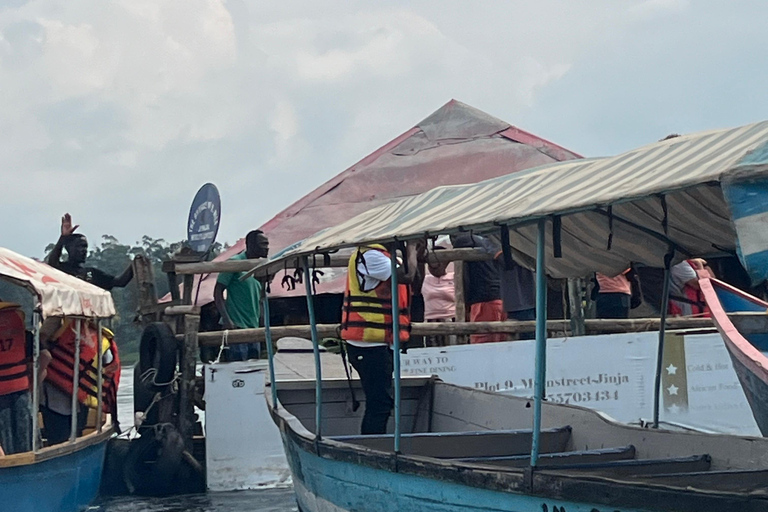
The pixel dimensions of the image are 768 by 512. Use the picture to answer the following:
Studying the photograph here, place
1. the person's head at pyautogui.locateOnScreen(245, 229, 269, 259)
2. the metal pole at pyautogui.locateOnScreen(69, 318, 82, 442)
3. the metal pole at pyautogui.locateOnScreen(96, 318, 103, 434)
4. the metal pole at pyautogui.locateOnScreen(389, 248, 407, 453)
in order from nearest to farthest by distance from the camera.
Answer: the metal pole at pyautogui.locateOnScreen(389, 248, 407, 453) → the metal pole at pyautogui.locateOnScreen(69, 318, 82, 442) → the metal pole at pyautogui.locateOnScreen(96, 318, 103, 434) → the person's head at pyautogui.locateOnScreen(245, 229, 269, 259)

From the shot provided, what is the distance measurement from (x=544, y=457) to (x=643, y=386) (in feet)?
11.1

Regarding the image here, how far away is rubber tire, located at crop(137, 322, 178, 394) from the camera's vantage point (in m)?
10.1

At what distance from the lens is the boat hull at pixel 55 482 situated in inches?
273

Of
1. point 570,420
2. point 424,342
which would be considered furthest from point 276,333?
point 570,420

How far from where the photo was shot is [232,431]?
9.85 m

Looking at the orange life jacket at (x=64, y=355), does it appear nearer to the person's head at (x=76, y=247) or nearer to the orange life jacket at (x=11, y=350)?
the orange life jacket at (x=11, y=350)

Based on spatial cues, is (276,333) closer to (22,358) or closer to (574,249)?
(22,358)

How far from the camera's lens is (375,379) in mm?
7227

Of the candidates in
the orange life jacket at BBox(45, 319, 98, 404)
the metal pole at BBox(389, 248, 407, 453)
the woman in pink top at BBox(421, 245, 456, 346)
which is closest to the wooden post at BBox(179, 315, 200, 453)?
the orange life jacket at BBox(45, 319, 98, 404)

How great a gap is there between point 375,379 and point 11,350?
2.56m

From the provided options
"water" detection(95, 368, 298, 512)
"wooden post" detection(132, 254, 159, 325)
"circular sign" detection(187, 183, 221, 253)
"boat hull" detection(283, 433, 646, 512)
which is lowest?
"water" detection(95, 368, 298, 512)

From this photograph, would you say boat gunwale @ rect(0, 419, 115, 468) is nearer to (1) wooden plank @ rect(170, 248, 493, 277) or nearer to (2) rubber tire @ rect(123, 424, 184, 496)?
(2) rubber tire @ rect(123, 424, 184, 496)

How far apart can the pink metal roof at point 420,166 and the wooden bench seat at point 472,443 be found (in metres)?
7.11

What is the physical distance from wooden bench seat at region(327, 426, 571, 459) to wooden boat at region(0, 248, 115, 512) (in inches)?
86.6
